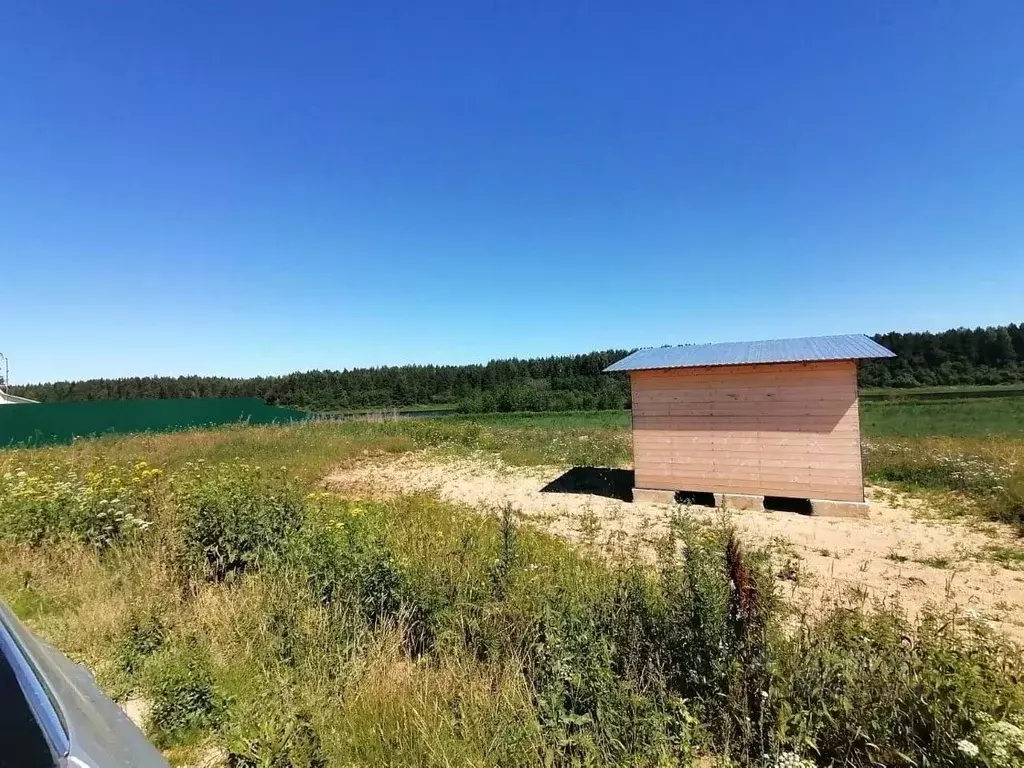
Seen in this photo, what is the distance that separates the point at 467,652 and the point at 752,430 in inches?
289

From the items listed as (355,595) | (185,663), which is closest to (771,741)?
(355,595)

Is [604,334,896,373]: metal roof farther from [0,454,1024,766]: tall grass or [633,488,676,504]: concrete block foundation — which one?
[0,454,1024,766]: tall grass

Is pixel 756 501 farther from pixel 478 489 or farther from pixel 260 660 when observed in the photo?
pixel 260 660

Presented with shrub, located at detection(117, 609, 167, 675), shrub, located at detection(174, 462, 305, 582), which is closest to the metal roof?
shrub, located at detection(174, 462, 305, 582)

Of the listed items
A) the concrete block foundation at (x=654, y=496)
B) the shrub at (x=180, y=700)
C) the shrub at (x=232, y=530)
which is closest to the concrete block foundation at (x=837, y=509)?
the concrete block foundation at (x=654, y=496)

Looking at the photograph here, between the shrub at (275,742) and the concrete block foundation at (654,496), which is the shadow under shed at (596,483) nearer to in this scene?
the concrete block foundation at (654,496)

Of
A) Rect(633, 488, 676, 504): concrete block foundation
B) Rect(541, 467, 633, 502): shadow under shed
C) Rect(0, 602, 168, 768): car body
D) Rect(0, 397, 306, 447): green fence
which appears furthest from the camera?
Rect(0, 397, 306, 447): green fence

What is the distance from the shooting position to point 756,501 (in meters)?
8.81

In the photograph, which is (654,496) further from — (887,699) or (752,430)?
(887,699)

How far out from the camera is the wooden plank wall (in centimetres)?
834

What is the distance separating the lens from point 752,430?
8859 millimetres

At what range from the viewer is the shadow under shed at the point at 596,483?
Answer: 10.6 meters

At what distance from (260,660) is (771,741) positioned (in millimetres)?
2636

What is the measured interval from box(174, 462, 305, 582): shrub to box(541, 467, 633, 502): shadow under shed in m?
6.79
